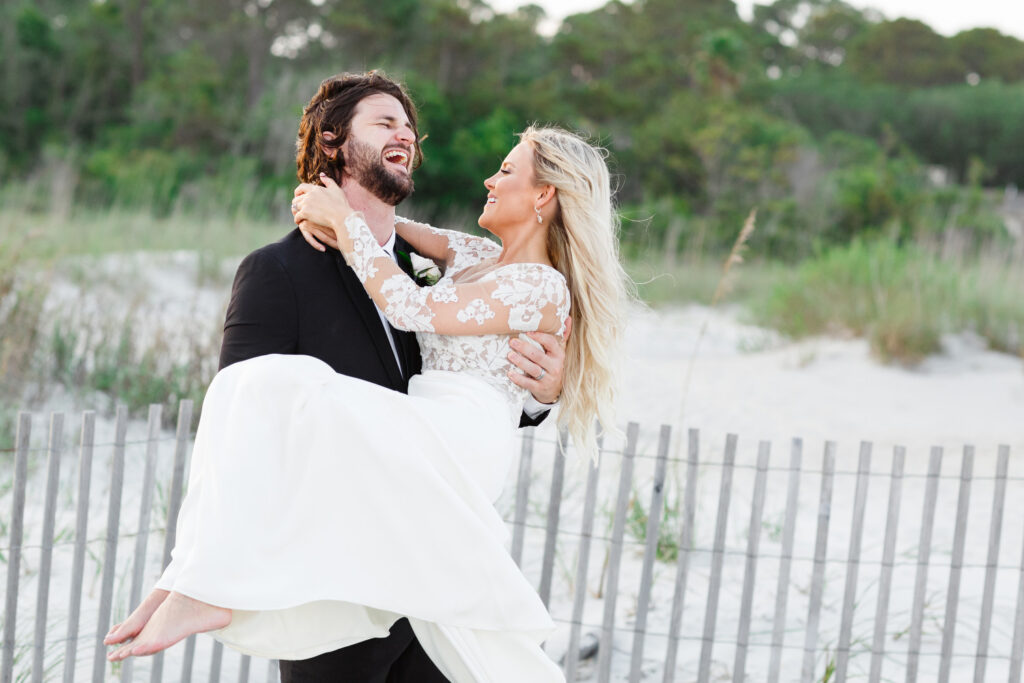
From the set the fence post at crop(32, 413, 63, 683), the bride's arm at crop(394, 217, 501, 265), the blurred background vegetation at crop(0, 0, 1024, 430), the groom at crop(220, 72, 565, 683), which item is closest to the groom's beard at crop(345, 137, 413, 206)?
the groom at crop(220, 72, 565, 683)

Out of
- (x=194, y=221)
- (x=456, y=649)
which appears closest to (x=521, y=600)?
(x=456, y=649)

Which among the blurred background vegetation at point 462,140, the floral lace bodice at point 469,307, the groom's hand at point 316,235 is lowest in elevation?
the floral lace bodice at point 469,307

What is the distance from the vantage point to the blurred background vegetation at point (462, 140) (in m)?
13.2

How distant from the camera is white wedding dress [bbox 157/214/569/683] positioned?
6.88 ft

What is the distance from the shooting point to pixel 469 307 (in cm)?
A: 254

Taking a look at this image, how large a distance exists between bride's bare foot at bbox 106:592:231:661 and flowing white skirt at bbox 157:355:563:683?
3 cm

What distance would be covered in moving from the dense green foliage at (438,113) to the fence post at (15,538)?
11848mm

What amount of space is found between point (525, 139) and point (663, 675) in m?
2.20

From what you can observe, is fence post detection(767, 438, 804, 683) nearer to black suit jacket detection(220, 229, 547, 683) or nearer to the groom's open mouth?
black suit jacket detection(220, 229, 547, 683)

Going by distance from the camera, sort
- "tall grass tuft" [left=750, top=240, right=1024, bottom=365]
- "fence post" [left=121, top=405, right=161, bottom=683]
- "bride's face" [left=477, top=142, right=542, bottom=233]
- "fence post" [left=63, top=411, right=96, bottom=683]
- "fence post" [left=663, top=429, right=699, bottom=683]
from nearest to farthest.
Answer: "bride's face" [left=477, top=142, right=542, bottom=233]
"fence post" [left=63, top=411, right=96, bottom=683]
"fence post" [left=121, top=405, right=161, bottom=683]
"fence post" [left=663, top=429, right=699, bottom=683]
"tall grass tuft" [left=750, top=240, right=1024, bottom=365]

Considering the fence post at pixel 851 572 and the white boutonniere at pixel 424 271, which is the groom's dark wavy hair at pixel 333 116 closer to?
the white boutonniere at pixel 424 271

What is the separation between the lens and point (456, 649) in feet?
7.75

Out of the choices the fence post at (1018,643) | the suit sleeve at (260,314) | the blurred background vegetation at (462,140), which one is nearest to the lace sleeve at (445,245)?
the suit sleeve at (260,314)

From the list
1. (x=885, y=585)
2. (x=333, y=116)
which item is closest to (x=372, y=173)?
(x=333, y=116)
